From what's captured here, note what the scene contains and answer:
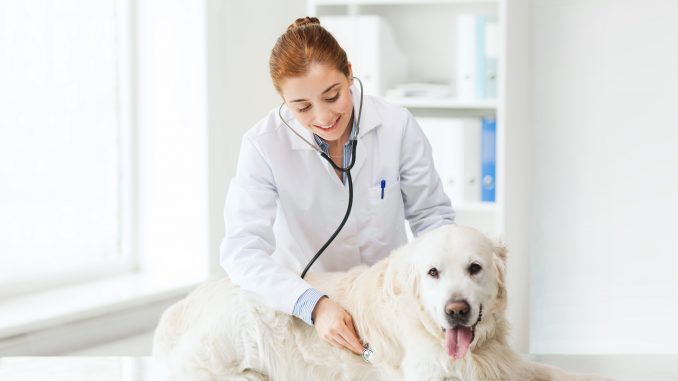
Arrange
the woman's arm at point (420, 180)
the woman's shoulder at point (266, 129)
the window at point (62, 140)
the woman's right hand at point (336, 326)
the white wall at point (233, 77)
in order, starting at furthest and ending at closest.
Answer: the white wall at point (233, 77) → the window at point (62, 140) → the woman's arm at point (420, 180) → the woman's shoulder at point (266, 129) → the woman's right hand at point (336, 326)

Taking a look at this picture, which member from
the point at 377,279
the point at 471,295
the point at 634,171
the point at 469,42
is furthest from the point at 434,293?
the point at 634,171

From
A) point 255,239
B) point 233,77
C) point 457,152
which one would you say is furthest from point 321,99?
point 233,77

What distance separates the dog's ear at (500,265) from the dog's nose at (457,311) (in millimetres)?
110

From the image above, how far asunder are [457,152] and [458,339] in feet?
5.83

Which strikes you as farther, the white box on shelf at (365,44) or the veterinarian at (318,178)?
the white box on shelf at (365,44)

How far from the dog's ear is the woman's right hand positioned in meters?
0.28

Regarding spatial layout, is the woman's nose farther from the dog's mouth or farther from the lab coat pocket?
the dog's mouth

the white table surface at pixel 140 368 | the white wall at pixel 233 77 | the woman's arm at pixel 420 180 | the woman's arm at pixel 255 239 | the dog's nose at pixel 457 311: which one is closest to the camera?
the dog's nose at pixel 457 311

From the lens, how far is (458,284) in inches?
53.4

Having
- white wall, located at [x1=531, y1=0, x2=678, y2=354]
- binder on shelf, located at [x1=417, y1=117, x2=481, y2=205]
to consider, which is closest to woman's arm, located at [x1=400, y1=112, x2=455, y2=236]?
binder on shelf, located at [x1=417, y1=117, x2=481, y2=205]

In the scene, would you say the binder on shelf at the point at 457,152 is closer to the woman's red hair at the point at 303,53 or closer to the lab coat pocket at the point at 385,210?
the lab coat pocket at the point at 385,210

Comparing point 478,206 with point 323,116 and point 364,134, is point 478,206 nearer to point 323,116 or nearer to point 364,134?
point 364,134

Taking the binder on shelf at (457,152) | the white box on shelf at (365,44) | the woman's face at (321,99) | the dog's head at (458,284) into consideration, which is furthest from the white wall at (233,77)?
the dog's head at (458,284)

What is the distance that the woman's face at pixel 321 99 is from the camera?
1.64m
